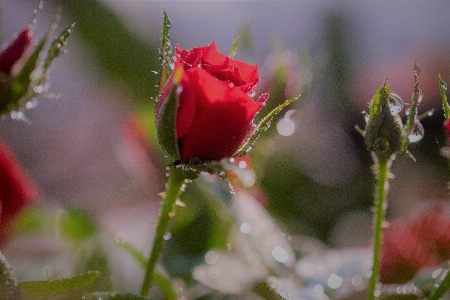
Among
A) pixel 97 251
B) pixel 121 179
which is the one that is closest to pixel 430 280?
pixel 97 251

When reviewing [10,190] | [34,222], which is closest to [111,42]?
[34,222]

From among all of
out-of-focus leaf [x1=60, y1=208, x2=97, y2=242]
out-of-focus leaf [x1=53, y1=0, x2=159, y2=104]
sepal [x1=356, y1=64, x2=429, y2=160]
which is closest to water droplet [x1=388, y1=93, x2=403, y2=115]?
sepal [x1=356, y1=64, x2=429, y2=160]

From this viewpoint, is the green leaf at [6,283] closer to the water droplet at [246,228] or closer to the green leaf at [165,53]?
the green leaf at [165,53]

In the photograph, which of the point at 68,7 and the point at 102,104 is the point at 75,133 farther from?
the point at 68,7

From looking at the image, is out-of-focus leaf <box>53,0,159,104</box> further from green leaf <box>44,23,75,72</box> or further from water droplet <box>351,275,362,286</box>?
green leaf <box>44,23,75,72</box>

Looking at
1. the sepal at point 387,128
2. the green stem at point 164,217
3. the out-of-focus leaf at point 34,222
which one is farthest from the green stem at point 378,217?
the out-of-focus leaf at point 34,222
